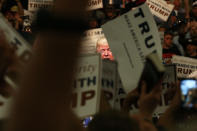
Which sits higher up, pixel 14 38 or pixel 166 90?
pixel 14 38

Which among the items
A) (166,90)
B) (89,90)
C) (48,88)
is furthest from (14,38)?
(48,88)

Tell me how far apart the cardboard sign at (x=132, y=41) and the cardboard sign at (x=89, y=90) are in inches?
11.9

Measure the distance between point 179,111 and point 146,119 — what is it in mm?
394

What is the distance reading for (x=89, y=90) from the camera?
3.12 m

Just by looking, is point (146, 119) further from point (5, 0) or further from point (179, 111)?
point (5, 0)

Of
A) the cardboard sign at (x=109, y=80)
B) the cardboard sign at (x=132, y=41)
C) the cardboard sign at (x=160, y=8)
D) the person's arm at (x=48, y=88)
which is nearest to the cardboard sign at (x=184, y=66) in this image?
the cardboard sign at (x=160, y=8)

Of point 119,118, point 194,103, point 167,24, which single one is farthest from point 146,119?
point 167,24

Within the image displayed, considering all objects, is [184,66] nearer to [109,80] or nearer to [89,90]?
[109,80]

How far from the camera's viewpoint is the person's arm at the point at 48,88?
85 centimetres

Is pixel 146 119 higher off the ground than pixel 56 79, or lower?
lower

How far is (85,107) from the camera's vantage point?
3.07m

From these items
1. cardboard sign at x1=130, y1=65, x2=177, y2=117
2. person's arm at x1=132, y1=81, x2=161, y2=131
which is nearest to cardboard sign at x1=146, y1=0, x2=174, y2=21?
cardboard sign at x1=130, y1=65, x2=177, y2=117

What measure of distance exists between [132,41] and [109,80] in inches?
14.4

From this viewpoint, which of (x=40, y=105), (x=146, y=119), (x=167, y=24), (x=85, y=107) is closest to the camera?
(x=40, y=105)
